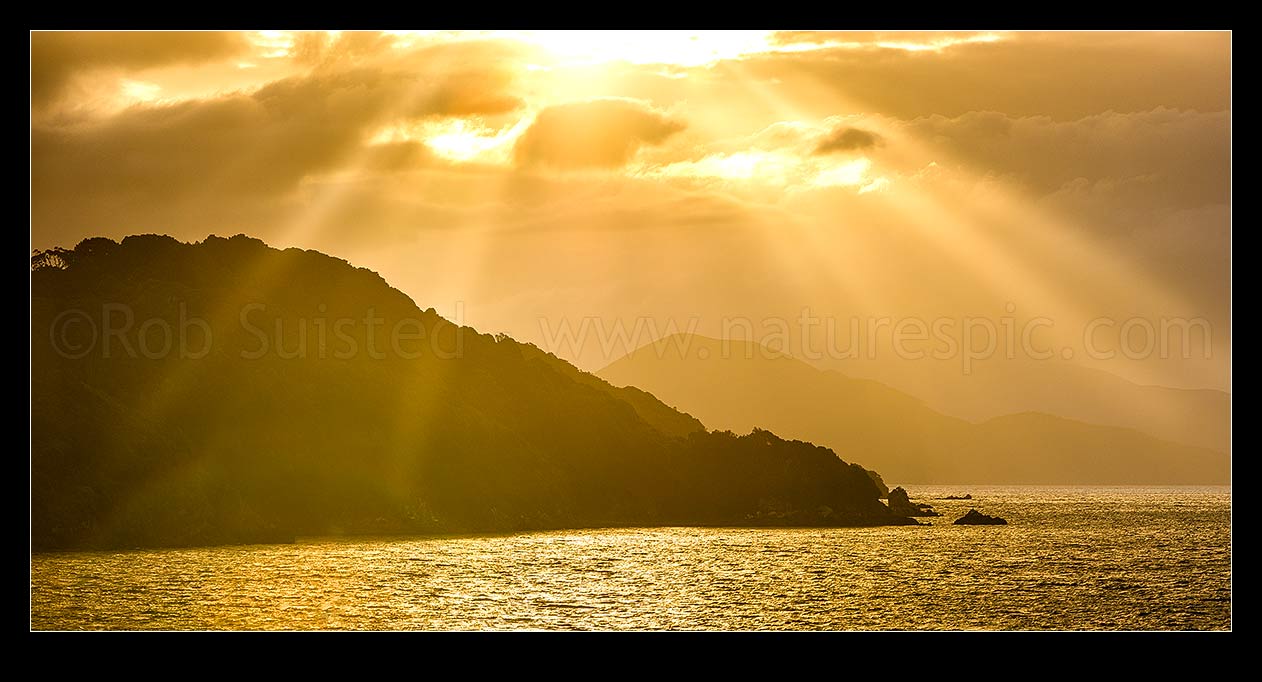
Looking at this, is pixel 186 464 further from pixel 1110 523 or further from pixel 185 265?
pixel 1110 523

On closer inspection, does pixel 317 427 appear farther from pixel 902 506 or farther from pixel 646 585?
pixel 902 506

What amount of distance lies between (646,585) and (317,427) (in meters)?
82.0

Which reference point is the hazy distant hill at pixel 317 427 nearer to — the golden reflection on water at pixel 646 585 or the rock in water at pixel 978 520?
the rock in water at pixel 978 520

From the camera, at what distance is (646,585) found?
262 ft

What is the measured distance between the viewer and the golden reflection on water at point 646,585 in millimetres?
63000

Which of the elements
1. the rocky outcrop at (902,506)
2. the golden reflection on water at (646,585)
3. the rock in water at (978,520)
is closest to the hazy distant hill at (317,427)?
the rock in water at (978,520)

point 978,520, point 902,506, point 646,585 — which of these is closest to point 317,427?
point 646,585

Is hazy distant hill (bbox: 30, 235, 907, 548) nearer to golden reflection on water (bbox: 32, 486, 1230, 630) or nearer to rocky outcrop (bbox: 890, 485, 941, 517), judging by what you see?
rocky outcrop (bbox: 890, 485, 941, 517)

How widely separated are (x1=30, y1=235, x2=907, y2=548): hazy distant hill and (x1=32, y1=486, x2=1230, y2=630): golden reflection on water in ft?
46.6

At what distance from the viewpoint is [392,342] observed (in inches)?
6959

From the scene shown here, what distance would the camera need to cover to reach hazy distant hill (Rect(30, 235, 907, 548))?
12162 centimetres
